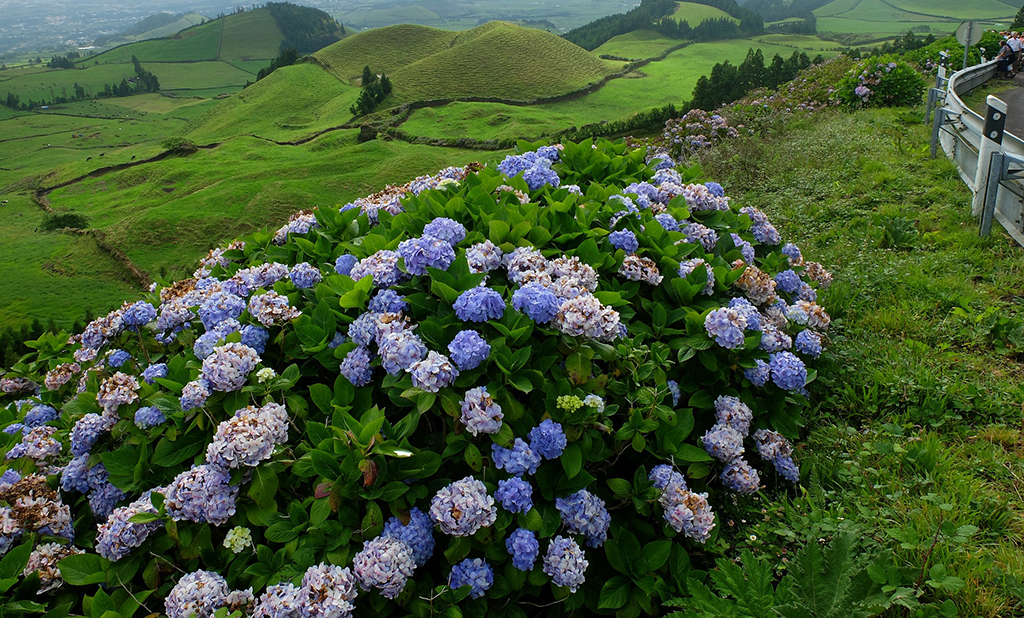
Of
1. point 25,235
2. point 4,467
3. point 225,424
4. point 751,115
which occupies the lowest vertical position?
point 25,235

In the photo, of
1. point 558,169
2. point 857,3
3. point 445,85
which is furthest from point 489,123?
point 857,3

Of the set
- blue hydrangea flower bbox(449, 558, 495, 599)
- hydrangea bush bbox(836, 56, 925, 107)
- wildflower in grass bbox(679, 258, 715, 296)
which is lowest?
hydrangea bush bbox(836, 56, 925, 107)

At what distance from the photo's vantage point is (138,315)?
119 inches

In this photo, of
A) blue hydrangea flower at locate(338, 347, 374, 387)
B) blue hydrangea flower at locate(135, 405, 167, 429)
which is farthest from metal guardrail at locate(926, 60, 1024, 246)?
blue hydrangea flower at locate(135, 405, 167, 429)

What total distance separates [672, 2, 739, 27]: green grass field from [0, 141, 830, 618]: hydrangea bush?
73295 millimetres

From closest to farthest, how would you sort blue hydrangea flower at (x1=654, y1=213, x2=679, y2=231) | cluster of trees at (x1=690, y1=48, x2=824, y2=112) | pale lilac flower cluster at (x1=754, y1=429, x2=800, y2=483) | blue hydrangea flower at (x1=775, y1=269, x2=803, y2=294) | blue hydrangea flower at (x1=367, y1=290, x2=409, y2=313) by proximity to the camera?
blue hydrangea flower at (x1=367, y1=290, x2=409, y2=313)
pale lilac flower cluster at (x1=754, y1=429, x2=800, y2=483)
blue hydrangea flower at (x1=654, y1=213, x2=679, y2=231)
blue hydrangea flower at (x1=775, y1=269, x2=803, y2=294)
cluster of trees at (x1=690, y1=48, x2=824, y2=112)

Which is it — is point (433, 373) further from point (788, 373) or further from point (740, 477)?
point (788, 373)

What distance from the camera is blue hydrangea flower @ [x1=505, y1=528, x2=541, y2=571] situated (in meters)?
2.05

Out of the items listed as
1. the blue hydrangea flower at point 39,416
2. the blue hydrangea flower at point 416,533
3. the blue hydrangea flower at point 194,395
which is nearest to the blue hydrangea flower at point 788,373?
the blue hydrangea flower at point 416,533

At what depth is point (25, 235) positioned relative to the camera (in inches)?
1006

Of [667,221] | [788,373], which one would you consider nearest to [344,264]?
[667,221]

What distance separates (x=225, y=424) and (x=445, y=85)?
45587 millimetres

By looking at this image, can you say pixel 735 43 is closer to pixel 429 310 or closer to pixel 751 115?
pixel 751 115

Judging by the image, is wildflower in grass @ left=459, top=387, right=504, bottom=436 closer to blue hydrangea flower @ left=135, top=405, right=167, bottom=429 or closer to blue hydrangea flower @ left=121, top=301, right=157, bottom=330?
blue hydrangea flower @ left=135, top=405, right=167, bottom=429
